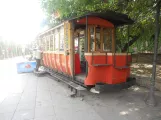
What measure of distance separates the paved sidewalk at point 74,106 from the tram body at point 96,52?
640 mm

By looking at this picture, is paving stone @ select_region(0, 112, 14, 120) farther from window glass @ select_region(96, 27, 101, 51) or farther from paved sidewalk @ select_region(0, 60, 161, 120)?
window glass @ select_region(96, 27, 101, 51)

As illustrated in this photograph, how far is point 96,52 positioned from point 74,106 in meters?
2.13

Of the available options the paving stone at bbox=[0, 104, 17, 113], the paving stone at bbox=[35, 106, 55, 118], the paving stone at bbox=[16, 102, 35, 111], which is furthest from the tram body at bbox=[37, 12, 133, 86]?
the paving stone at bbox=[0, 104, 17, 113]

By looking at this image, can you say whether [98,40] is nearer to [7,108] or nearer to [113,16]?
[113,16]

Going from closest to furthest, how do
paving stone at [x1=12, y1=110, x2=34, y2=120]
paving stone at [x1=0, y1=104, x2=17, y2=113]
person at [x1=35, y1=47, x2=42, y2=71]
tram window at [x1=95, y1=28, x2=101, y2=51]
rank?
paving stone at [x1=12, y1=110, x2=34, y2=120]
paving stone at [x1=0, y1=104, x2=17, y2=113]
tram window at [x1=95, y1=28, x2=101, y2=51]
person at [x1=35, y1=47, x2=42, y2=71]

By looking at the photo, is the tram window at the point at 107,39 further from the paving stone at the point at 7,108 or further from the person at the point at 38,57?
the person at the point at 38,57

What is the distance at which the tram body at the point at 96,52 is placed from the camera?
18.0ft

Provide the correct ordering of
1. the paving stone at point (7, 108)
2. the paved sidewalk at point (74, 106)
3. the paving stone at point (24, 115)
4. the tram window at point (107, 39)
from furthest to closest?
the tram window at point (107, 39) < the paving stone at point (7, 108) < the paved sidewalk at point (74, 106) < the paving stone at point (24, 115)

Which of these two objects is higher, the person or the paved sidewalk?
the person

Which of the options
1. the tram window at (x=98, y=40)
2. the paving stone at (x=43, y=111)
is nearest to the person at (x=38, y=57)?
the tram window at (x=98, y=40)

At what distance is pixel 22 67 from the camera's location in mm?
11867

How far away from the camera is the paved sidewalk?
4293 millimetres

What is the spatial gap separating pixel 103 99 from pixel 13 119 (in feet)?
9.55

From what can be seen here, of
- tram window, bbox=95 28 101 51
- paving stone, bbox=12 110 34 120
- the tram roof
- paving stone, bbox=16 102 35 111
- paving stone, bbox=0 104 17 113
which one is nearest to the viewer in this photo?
paving stone, bbox=12 110 34 120
